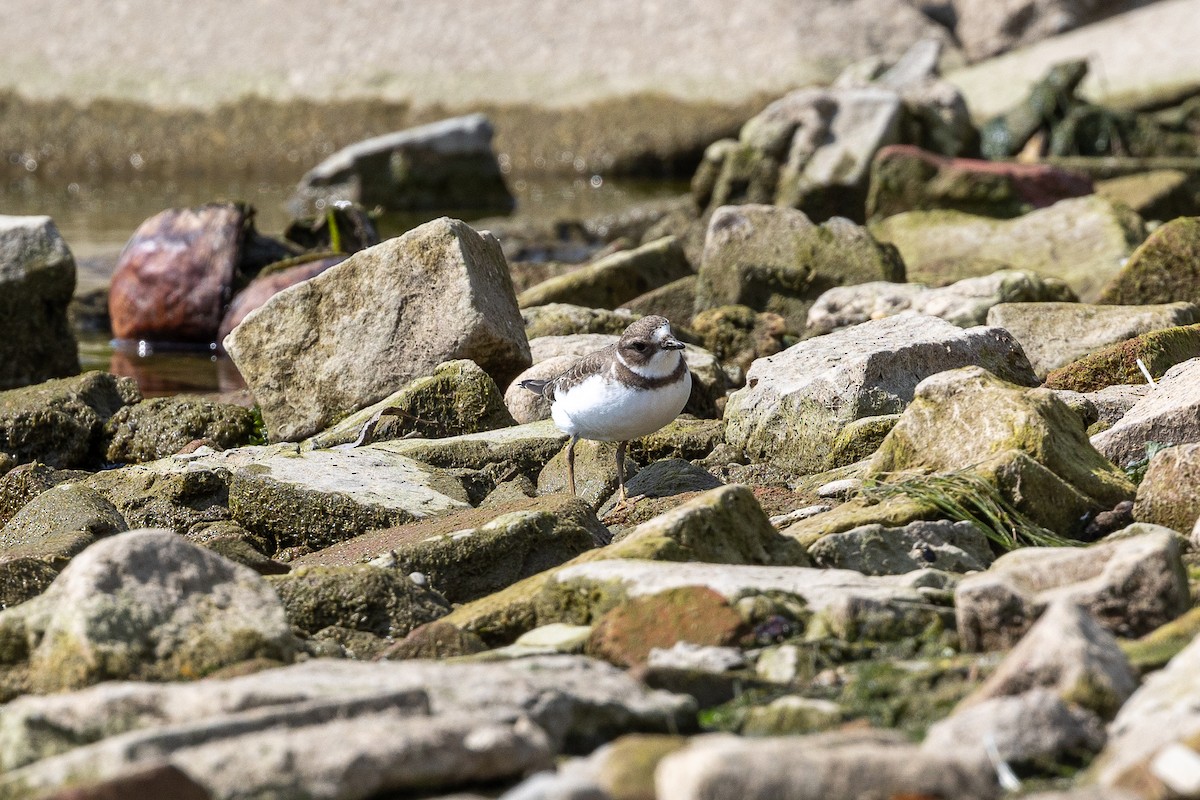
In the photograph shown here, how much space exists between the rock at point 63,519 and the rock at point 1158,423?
4.09 meters

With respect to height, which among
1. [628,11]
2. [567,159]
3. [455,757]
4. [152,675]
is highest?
[455,757]

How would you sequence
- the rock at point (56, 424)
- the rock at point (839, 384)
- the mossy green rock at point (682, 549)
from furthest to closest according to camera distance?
the rock at point (56, 424)
the rock at point (839, 384)
the mossy green rock at point (682, 549)

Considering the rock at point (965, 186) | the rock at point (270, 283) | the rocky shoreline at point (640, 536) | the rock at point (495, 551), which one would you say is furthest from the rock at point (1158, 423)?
the rock at point (965, 186)

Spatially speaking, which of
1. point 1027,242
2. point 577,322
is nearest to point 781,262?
point 577,322

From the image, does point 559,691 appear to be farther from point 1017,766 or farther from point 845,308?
point 845,308

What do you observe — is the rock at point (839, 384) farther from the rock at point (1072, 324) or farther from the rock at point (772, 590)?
the rock at point (772, 590)

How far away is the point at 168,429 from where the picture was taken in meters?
8.44

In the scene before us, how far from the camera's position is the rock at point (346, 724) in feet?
10.6

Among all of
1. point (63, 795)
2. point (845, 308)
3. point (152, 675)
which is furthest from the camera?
point (845, 308)

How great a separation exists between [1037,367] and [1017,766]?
15.3 ft

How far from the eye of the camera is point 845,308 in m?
9.21

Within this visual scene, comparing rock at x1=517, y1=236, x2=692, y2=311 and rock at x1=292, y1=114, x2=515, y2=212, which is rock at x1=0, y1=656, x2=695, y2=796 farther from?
rock at x1=292, y1=114, x2=515, y2=212

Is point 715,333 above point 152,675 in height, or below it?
below

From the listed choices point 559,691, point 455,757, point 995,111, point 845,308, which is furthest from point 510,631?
point 995,111
